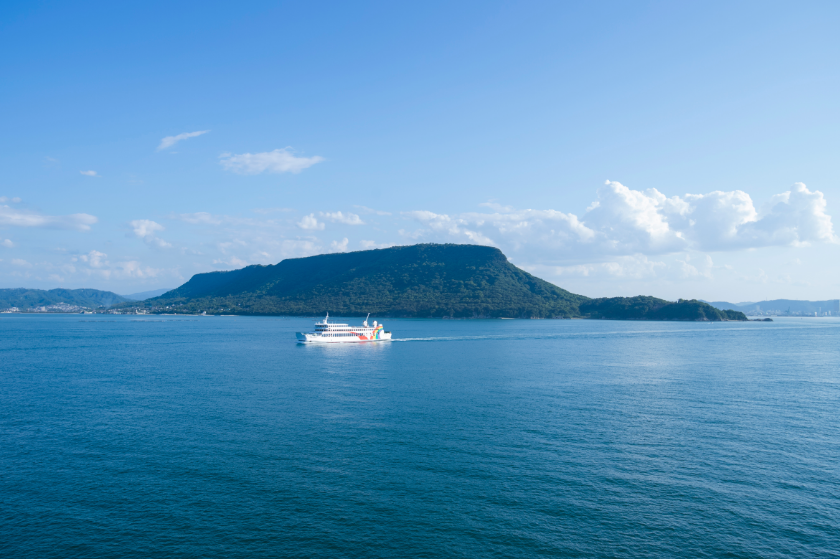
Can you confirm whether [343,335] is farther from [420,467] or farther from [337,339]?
[420,467]

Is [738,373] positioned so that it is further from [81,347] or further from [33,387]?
[81,347]

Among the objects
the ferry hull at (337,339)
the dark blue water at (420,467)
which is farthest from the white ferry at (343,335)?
the dark blue water at (420,467)

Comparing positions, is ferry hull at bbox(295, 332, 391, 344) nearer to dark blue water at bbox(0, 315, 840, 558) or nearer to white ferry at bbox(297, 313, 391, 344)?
white ferry at bbox(297, 313, 391, 344)

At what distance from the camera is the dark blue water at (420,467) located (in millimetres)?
27016

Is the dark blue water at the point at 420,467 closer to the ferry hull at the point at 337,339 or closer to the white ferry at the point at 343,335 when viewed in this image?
the ferry hull at the point at 337,339

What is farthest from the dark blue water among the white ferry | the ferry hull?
the white ferry

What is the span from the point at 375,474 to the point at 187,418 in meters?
26.3

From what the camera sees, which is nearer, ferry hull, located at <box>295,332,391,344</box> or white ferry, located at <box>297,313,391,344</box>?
ferry hull, located at <box>295,332,391,344</box>

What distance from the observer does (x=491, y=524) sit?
2858 cm

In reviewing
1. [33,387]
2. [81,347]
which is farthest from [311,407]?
[81,347]

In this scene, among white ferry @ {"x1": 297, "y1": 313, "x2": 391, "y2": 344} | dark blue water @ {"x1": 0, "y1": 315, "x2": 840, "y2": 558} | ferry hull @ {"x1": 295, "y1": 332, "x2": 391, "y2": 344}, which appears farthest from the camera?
white ferry @ {"x1": 297, "y1": 313, "x2": 391, "y2": 344}

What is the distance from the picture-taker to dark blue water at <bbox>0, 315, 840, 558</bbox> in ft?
88.6

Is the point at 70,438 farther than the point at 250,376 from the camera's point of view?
No

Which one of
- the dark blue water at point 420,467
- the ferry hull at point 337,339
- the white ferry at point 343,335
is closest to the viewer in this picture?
the dark blue water at point 420,467
